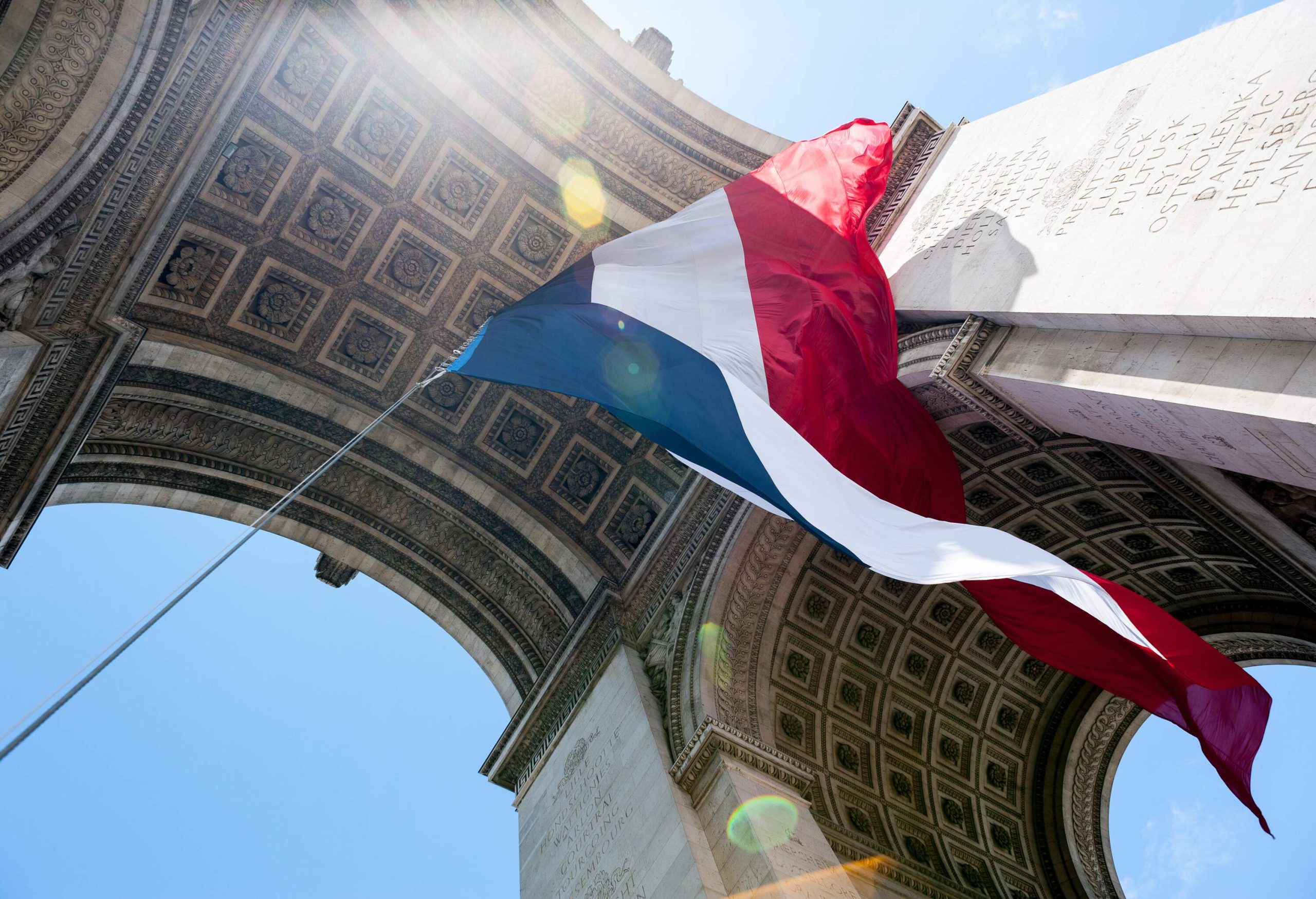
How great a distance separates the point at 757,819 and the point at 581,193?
26.1ft

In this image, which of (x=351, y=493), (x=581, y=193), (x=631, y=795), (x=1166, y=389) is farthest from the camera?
(x=351, y=493)

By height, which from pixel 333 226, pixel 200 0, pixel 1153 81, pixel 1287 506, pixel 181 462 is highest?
pixel 1153 81

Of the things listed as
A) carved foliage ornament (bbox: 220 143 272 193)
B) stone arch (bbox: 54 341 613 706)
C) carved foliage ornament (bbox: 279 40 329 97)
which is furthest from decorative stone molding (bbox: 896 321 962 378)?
carved foliage ornament (bbox: 220 143 272 193)

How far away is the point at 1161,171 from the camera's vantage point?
23.3 ft

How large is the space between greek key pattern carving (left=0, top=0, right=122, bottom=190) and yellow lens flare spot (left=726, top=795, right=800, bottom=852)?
8.56 metres

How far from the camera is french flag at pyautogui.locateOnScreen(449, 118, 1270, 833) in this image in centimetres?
676

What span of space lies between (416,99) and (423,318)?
9.44ft

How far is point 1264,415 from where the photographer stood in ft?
18.7

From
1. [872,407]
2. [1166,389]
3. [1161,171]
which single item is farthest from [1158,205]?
[872,407]

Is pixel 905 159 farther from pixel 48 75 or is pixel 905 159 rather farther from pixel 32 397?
pixel 32 397

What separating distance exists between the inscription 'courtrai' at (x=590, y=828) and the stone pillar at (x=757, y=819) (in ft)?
2.92

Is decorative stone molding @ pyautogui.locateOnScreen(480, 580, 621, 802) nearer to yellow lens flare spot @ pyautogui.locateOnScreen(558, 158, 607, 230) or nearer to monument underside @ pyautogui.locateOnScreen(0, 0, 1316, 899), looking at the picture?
monument underside @ pyautogui.locateOnScreen(0, 0, 1316, 899)

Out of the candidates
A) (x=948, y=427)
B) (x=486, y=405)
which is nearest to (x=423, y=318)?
(x=486, y=405)

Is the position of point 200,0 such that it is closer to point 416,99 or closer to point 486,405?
point 416,99
